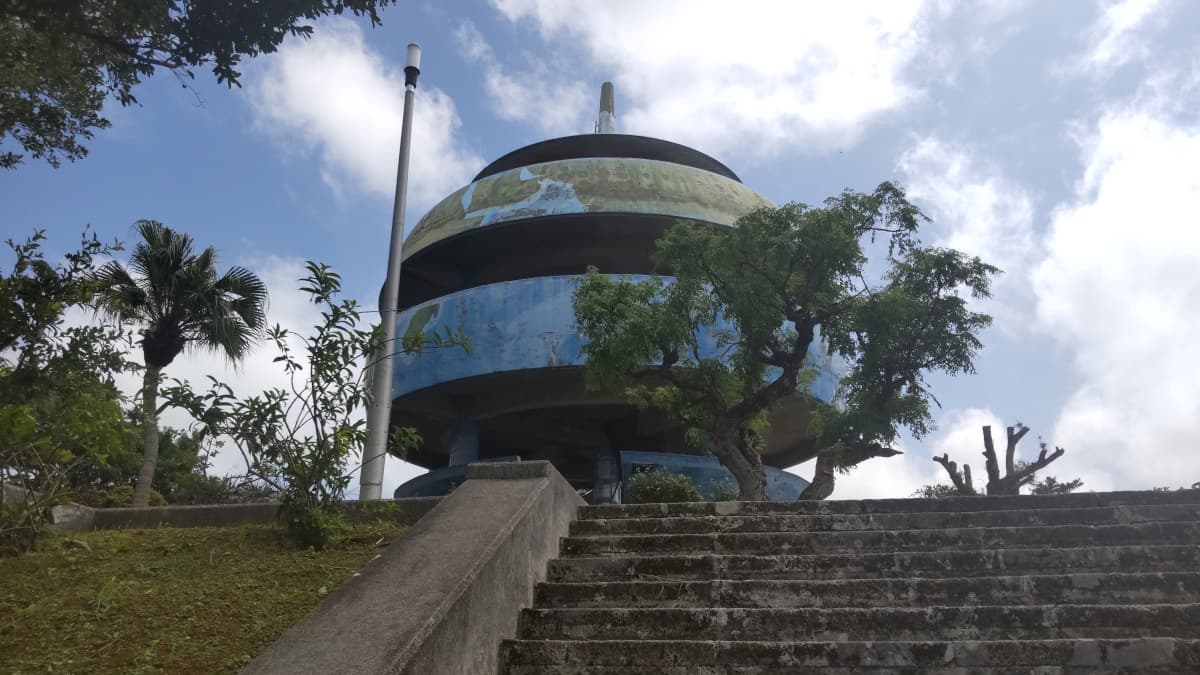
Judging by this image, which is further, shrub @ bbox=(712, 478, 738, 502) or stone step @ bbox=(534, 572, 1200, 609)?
shrub @ bbox=(712, 478, 738, 502)

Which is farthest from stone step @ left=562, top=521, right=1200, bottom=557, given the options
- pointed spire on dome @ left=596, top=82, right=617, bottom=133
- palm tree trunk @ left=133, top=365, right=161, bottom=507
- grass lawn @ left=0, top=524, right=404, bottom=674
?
pointed spire on dome @ left=596, top=82, right=617, bottom=133

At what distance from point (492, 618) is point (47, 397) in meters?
4.46

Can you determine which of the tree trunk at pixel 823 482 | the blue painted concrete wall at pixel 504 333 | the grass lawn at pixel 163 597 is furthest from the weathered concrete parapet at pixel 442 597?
the blue painted concrete wall at pixel 504 333

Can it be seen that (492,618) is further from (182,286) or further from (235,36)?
(182,286)

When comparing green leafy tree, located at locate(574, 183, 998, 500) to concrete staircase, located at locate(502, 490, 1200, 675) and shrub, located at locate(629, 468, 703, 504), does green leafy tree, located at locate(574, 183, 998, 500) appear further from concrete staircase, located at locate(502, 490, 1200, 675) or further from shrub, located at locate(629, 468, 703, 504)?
concrete staircase, located at locate(502, 490, 1200, 675)

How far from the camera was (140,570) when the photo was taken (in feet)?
18.2

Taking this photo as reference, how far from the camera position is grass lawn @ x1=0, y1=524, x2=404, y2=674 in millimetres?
4176

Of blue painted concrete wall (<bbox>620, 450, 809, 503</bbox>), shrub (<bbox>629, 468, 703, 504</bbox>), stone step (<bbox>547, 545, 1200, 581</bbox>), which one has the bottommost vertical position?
stone step (<bbox>547, 545, 1200, 581</bbox>)

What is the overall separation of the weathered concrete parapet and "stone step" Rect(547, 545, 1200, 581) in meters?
0.78

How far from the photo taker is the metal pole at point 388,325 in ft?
35.3

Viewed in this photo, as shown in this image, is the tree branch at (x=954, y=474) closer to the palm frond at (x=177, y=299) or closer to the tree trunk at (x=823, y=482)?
the tree trunk at (x=823, y=482)

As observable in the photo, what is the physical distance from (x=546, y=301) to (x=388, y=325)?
8.35 m

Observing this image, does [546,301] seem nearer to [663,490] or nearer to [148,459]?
[663,490]

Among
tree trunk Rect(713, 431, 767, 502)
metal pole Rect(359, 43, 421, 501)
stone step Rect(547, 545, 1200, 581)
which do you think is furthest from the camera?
tree trunk Rect(713, 431, 767, 502)
